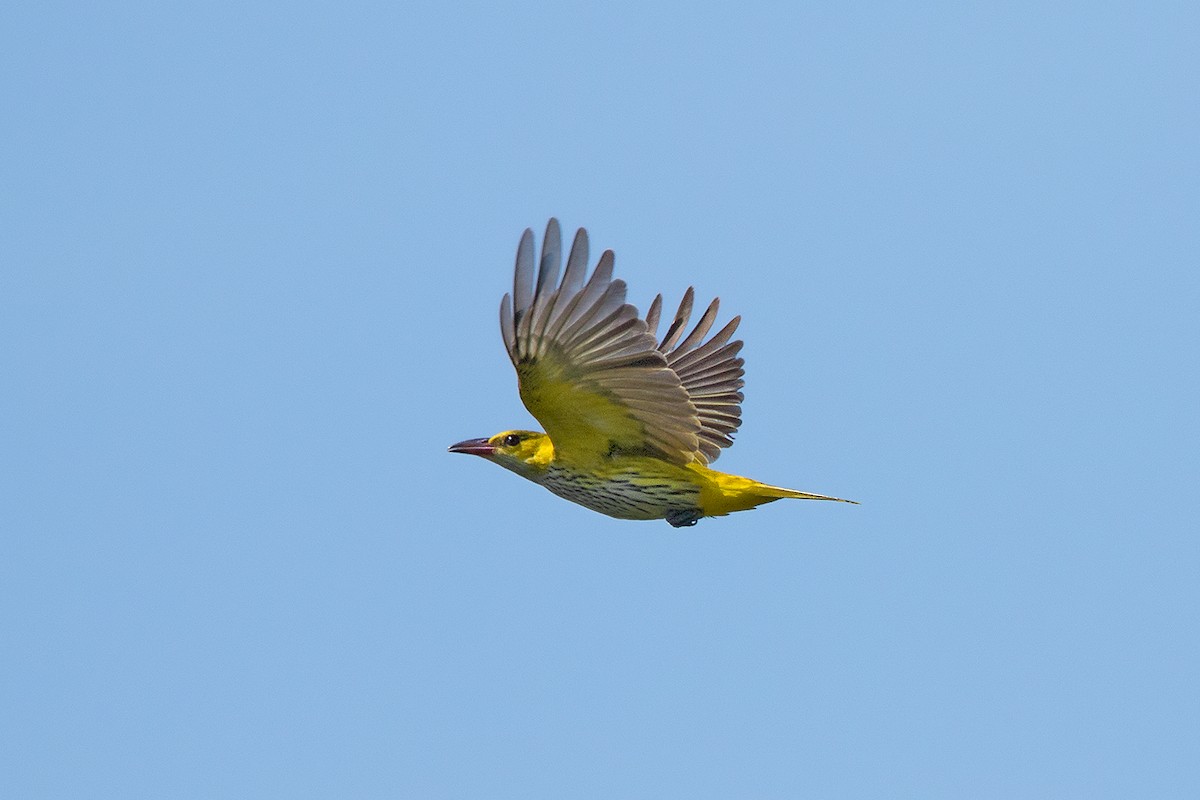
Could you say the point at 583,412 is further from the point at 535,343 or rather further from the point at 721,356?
the point at 721,356

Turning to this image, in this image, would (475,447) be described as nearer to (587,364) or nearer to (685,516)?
(685,516)

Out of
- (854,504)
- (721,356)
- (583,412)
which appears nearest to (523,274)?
(583,412)

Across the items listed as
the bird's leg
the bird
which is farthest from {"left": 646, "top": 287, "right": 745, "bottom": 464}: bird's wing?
the bird's leg

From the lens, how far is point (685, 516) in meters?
10.4

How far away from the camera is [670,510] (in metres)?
10.5

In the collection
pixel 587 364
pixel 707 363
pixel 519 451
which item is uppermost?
pixel 707 363

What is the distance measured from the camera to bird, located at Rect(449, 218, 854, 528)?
29.0ft

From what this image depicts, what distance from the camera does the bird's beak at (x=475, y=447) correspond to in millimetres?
10906

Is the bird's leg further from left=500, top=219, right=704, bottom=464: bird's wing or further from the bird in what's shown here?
left=500, top=219, right=704, bottom=464: bird's wing

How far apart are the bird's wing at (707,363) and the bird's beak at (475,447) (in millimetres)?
1713

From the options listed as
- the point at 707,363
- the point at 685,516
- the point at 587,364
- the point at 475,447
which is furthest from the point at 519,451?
the point at 707,363

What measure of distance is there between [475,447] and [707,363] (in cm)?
214

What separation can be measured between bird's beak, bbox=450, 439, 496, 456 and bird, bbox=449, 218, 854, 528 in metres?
0.01

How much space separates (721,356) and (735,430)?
645 mm
